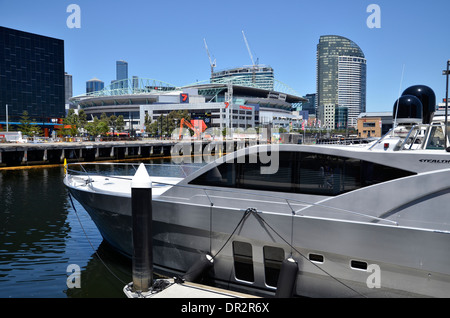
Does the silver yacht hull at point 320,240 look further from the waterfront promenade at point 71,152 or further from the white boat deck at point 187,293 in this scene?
the waterfront promenade at point 71,152

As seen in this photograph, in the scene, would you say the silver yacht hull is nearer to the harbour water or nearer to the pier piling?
the pier piling

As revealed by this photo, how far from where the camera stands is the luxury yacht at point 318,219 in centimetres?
701

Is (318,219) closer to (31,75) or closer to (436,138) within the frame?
(436,138)

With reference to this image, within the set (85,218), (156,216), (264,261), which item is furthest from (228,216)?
(85,218)

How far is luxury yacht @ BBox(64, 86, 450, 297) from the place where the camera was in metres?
7.01

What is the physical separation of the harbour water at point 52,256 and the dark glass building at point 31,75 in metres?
107

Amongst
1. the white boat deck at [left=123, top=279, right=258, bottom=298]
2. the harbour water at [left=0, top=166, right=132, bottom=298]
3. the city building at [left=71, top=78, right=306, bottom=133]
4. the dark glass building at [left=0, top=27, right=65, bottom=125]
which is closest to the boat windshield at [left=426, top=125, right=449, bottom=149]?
the white boat deck at [left=123, top=279, right=258, bottom=298]

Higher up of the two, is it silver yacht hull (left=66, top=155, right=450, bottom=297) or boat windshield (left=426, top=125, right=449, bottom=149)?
boat windshield (left=426, top=125, right=449, bottom=149)

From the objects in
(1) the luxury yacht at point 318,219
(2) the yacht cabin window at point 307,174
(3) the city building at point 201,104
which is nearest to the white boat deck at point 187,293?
(1) the luxury yacht at point 318,219

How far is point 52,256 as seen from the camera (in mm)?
13133

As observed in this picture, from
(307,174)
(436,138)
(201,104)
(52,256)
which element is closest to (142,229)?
(307,174)

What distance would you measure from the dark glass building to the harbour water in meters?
107

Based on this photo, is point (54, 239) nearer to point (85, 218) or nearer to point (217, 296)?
point (85, 218)

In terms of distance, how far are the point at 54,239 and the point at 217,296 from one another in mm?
10309
